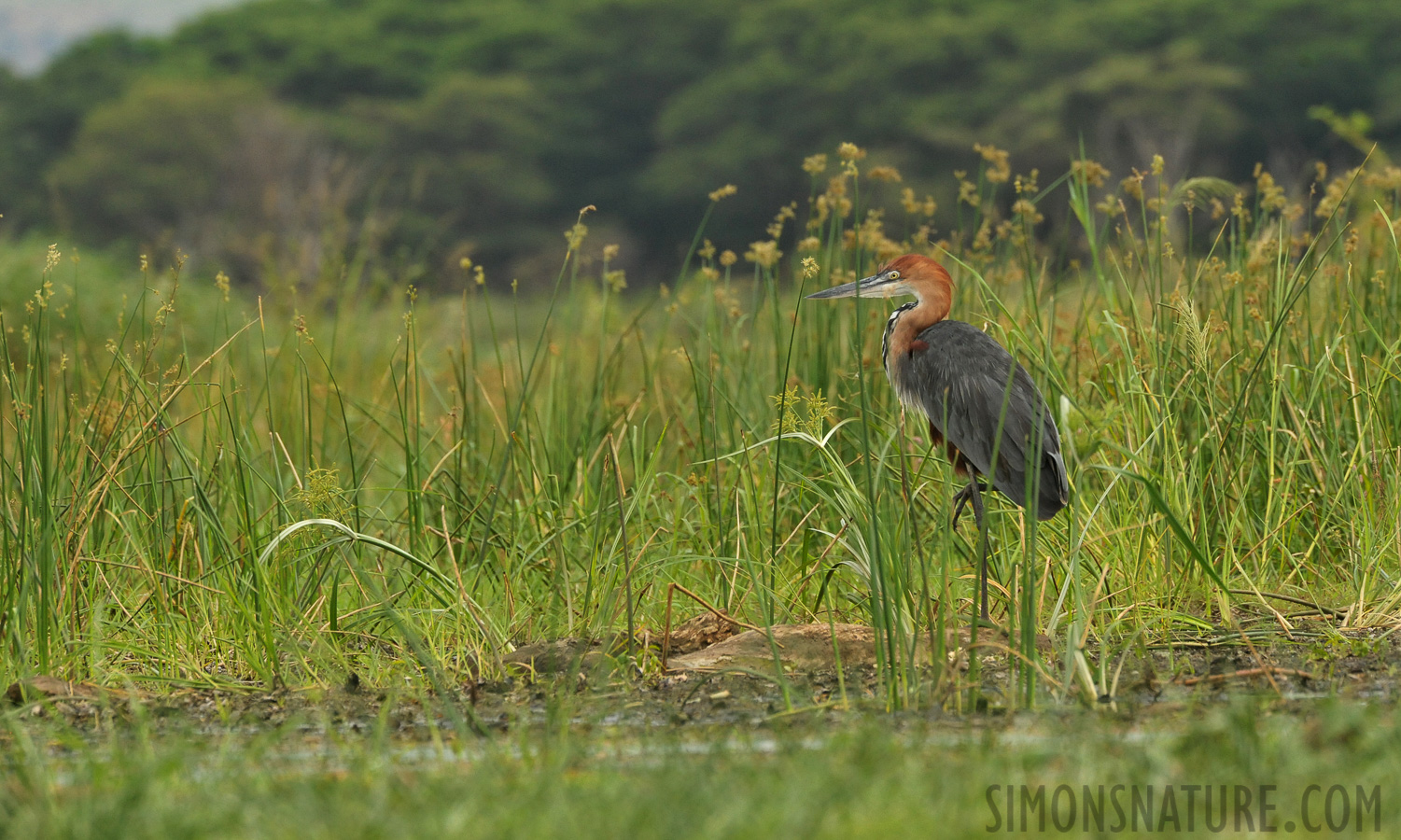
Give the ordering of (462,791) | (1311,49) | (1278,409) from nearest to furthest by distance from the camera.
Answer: (462,791) → (1278,409) → (1311,49)

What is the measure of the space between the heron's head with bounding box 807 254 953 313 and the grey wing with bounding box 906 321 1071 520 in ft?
0.63

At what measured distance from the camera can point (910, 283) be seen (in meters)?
4.25

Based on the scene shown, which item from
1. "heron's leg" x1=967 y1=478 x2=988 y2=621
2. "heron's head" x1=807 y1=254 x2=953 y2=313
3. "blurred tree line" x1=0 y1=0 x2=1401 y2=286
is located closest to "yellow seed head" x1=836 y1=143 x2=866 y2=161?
"heron's head" x1=807 y1=254 x2=953 y2=313

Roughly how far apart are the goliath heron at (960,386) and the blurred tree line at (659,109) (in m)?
24.2

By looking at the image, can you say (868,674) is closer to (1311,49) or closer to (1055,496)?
(1055,496)

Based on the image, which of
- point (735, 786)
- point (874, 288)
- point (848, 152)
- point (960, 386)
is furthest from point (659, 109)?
point (735, 786)

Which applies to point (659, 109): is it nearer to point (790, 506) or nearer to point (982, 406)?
point (790, 506)

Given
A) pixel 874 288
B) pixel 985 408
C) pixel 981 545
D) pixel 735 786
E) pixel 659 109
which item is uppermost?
pixel 659 109

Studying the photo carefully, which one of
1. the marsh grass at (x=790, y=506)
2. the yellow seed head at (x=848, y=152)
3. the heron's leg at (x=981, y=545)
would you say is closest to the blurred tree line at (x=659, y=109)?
the marsh grass at (x=790, y=506)

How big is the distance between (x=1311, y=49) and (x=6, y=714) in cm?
3455

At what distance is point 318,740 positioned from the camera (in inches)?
109

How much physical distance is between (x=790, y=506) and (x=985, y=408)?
2.07 ft

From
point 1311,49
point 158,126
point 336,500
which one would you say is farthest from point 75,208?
point 336,500

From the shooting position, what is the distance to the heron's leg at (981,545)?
9.66ft
